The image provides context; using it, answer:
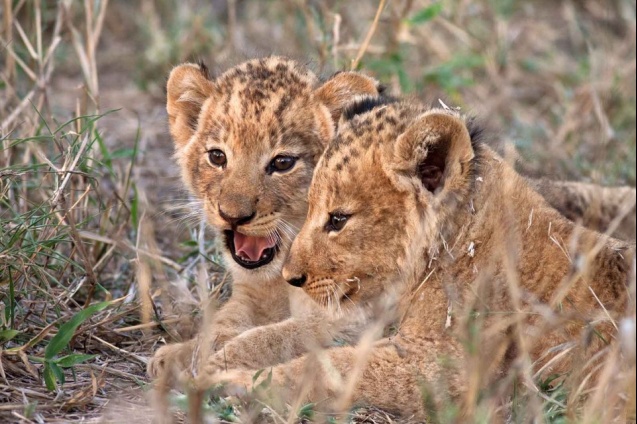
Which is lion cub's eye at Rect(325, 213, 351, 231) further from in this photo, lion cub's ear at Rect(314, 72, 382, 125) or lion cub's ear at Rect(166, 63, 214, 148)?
lion cub's ear at Rect(166, 63, 214, 148)

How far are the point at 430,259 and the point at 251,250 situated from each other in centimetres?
109

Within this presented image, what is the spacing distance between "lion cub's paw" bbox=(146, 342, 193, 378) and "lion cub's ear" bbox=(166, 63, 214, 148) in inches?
52.9

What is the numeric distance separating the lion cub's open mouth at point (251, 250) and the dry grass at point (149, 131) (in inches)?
10.1

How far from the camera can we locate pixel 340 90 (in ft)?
16.0

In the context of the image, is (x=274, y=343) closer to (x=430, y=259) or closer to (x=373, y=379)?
(x=373, y=379)

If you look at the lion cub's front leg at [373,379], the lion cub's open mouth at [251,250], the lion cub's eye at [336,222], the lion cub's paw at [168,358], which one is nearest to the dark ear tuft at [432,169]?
the lion cub's eye at [336,222]

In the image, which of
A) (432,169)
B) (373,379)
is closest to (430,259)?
(432,169)

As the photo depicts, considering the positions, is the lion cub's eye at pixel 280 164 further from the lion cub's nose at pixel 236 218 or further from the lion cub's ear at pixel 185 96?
the lion cub's ear at pixel 185 96

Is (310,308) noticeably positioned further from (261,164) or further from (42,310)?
(42,310)

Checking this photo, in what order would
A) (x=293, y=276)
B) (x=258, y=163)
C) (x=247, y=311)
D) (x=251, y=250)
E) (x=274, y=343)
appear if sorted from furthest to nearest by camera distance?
(x=247, y=311) → (x=251, y=250) → (x=258, y=163) → (x=274, y=343) → (x=293, y=276)

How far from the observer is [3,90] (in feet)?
22.5

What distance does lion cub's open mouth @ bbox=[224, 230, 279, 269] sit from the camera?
4816 mm

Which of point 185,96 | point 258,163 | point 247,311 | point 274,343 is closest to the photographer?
point 274,343

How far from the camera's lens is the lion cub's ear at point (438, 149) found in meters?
3.84
